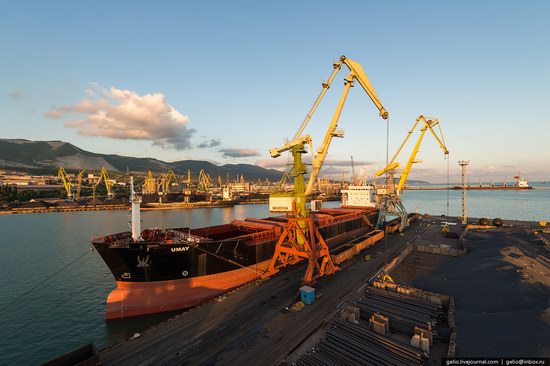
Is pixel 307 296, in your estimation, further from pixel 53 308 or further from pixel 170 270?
pixel 53 308

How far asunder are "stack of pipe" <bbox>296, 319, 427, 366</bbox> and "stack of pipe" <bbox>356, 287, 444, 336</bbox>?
95.0 inches

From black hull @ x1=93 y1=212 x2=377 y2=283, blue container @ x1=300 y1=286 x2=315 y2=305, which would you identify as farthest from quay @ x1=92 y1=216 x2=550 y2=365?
black hull @ x1=93 y1=212 x2=377 y2=283

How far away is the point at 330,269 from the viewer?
25.8 m

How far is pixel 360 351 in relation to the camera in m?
12.4

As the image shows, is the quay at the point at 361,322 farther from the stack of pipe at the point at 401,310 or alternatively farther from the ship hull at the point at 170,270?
the ship hull at the point at 170,270

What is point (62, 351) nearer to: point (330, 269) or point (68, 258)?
point (330, 269)

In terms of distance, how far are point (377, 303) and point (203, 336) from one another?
40.4ft

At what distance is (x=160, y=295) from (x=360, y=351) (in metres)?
17.6

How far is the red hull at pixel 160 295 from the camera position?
2103cm

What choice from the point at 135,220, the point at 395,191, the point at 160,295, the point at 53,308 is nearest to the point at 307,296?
the point at 160,295

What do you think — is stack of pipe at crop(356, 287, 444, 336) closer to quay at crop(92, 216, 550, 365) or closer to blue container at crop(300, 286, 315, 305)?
quay at crop(92, 216, 550, 365)

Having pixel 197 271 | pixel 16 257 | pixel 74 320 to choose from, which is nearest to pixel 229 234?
pixel 197 271

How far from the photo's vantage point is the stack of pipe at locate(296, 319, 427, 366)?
11695 millimetres

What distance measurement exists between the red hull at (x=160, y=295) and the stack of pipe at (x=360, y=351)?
43.7ft
